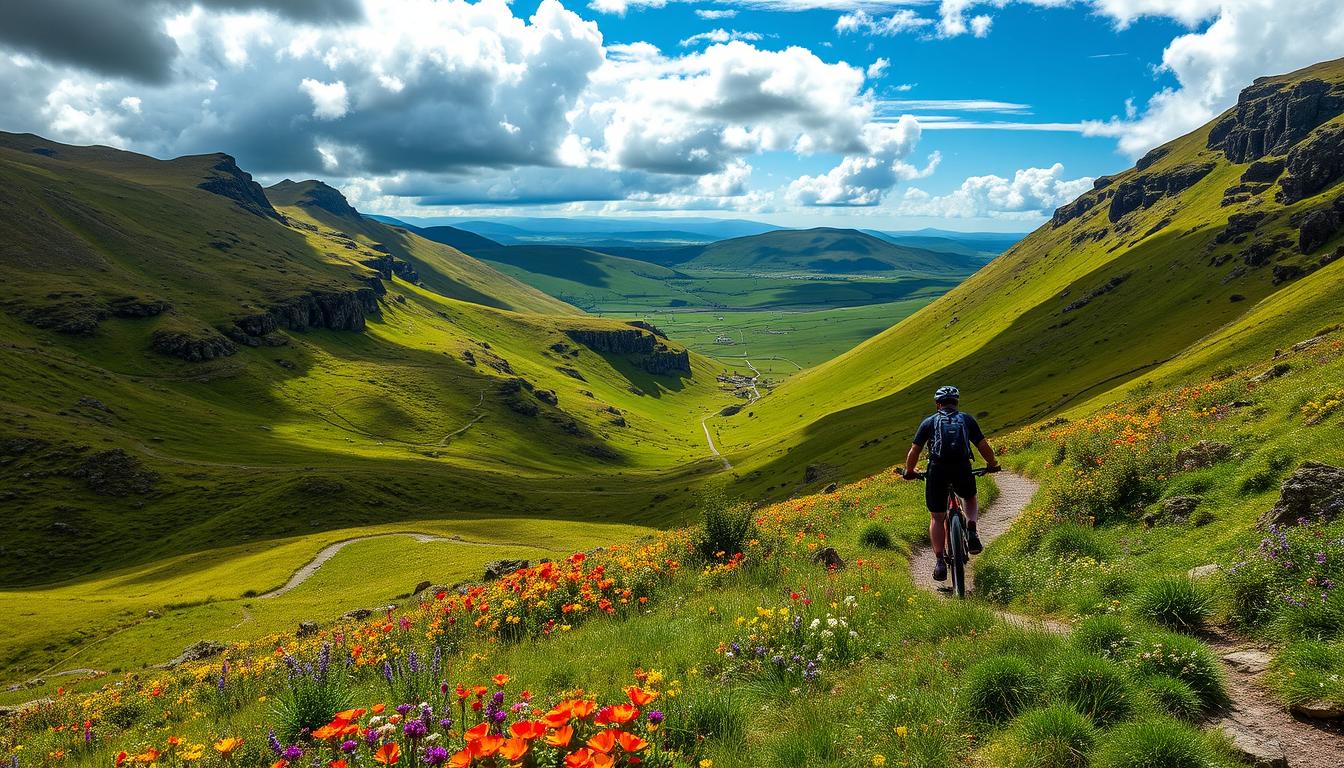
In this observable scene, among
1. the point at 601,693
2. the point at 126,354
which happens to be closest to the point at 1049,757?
the point at 601,693

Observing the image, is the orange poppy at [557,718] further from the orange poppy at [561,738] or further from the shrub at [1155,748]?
the shrub at [1155,748]

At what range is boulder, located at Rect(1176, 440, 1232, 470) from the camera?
1506cm

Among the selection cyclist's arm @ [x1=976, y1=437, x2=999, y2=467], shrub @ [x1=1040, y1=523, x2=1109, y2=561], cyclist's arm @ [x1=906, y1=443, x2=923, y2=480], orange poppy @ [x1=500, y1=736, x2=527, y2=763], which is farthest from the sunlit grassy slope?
orange poppy @ [x1=500, y1=736, x2=527, y2=763]

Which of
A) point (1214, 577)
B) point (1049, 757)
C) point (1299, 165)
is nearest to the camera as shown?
point (1049, 757)

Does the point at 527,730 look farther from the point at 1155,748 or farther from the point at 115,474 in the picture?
the point at 115,474

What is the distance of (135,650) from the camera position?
54.1 metres

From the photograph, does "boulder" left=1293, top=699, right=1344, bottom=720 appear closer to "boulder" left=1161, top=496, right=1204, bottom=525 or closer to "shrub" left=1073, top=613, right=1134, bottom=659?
"shrub" left=1073, top=613, right=1134, bottom=659

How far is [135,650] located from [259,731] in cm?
6420

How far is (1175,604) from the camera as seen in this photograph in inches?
348

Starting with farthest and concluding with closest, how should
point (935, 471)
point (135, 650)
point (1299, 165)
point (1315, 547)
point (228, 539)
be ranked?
point (1299, 165), point (228, 539), point (135, 650), point (935, 471), point (1315, 547)

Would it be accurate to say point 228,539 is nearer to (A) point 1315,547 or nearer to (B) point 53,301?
(A) point 1315,547

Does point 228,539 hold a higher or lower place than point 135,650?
lower

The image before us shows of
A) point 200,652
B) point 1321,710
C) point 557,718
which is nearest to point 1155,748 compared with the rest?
point 1321,710

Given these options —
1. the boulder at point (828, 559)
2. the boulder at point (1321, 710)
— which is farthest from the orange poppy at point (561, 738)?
the boulder at point (828, 559)
